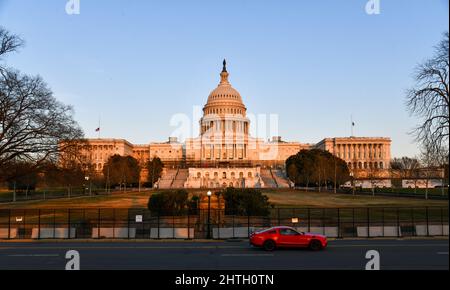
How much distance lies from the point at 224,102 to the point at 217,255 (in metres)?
167

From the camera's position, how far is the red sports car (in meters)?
21.5

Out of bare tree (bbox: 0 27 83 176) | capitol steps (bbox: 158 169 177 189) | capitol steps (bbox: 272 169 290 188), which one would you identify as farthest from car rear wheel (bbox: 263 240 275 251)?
capitol steps (bbox: 158 169 177 189)

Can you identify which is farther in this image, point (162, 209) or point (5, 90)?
point (162, 209)

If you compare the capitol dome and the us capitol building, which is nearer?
the us capitol building

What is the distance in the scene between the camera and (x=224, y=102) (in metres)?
185

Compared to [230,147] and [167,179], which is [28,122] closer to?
[167,179]

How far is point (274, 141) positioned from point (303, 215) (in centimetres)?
15701

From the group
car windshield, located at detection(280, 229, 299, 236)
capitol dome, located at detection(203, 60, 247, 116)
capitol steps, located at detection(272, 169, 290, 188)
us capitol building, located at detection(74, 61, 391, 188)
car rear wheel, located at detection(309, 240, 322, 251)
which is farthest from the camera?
capitol dome, located at detection(203, 60, 247, 116)

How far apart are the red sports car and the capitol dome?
163 m

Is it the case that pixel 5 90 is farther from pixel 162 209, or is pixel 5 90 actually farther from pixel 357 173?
pixel 357 173

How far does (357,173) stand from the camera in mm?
144125

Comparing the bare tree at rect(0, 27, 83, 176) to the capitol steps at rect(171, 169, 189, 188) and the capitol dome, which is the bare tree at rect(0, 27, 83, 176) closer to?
the capitol steps at rect(171, 169, 189, 188)

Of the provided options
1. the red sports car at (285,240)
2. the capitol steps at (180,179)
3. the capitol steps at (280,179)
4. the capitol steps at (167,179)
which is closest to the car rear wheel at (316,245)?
the red sports car at (285,240)
